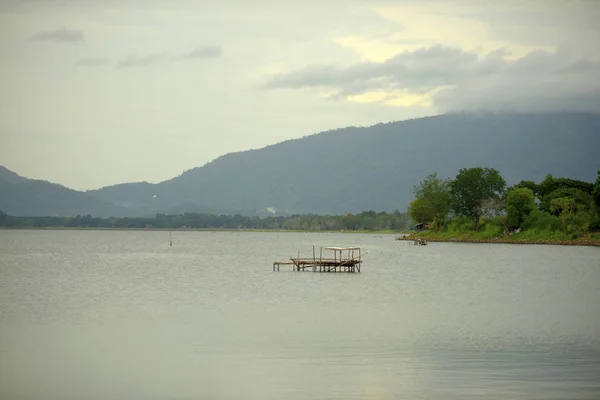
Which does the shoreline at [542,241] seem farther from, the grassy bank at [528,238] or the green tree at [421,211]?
the green tree at [421,211]

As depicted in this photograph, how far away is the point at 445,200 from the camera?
18850 cm

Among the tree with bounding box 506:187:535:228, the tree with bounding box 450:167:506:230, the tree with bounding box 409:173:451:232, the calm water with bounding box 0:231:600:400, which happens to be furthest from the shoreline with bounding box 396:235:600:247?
the calm water with bounding box 0:231:600:400

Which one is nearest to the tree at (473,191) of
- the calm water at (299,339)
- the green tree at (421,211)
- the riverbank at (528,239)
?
the riverbank at (528,239)

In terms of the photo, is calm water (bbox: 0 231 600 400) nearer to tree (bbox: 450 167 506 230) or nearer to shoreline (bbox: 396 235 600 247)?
shoreline (bbox: 396 235 600 247)

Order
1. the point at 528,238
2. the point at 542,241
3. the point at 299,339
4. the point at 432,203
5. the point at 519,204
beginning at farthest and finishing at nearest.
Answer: the point at 432,203, the point at 528,238, the point at 542,241, the point at 519,204, the point at 299,339

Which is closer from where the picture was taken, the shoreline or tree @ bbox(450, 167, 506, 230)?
the shoreline

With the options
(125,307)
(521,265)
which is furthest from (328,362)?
(521,265)

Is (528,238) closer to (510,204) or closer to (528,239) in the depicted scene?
(528,239)

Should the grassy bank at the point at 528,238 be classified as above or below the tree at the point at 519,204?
below

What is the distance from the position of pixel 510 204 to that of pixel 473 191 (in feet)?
54.4

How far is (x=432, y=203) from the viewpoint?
7510 inches

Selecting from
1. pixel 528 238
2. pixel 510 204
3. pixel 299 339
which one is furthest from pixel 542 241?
pixel 299 339

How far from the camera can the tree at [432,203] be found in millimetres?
189375

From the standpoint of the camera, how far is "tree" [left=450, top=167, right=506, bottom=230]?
17649 cm
